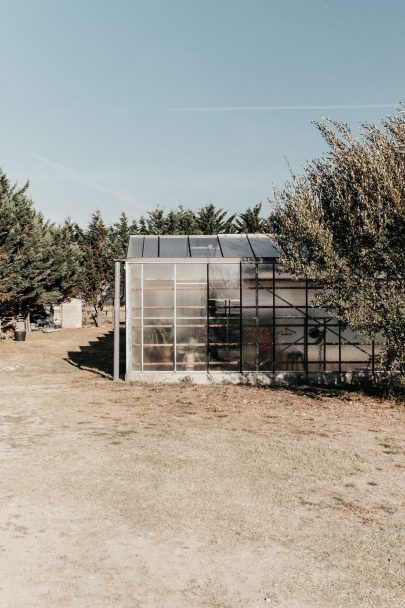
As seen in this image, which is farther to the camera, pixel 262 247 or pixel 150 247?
pixel 150 247

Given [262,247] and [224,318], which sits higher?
[262,247]

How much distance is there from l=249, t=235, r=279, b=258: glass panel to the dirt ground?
7672 millimetres

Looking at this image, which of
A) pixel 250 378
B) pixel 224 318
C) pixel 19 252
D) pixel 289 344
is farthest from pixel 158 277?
pixel 19 252

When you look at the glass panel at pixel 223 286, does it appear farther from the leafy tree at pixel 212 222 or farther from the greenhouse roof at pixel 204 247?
the leafy tree at pixel 212 222

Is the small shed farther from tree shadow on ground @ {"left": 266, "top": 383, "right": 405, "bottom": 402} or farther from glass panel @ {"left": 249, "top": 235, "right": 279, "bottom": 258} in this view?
tree shadow on ground @ {"left": 266, "top": 383, "right": 405, "bottom": 402}

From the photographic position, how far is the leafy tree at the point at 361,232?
15.8m

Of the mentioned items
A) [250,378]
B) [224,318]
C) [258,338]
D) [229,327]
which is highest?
[224,318]

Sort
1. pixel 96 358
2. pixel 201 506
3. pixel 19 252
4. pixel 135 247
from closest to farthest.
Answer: pixel 201 506, pixel 135 247, pixel 96 358, pixel 19 252

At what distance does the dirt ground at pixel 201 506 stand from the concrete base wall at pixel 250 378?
176 inches

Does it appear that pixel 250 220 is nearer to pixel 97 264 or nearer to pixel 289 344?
pixel 97 264

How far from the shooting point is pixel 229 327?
21516 mm

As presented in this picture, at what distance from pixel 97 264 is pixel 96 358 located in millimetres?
26642

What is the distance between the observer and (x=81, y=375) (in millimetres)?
23922

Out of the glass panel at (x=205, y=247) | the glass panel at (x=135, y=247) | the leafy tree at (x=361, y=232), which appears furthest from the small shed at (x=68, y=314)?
the leafy tree at (x=361, y=232)
